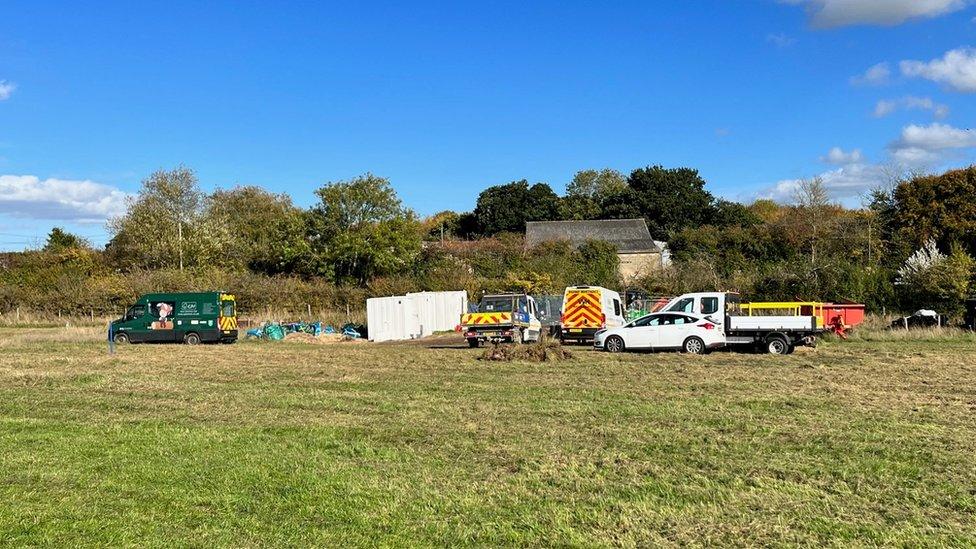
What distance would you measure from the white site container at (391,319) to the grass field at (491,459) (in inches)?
601

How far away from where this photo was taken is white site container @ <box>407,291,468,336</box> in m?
34.2

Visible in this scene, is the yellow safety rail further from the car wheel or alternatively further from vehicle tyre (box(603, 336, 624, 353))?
→ vehicle tyre (box(603, 336, 624, 353))

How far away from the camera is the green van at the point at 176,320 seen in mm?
28391

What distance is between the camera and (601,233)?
54062mm

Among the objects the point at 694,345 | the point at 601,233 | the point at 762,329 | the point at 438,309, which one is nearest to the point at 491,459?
the point at 694,345

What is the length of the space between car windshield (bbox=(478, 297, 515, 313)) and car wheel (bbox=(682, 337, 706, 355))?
249 inches

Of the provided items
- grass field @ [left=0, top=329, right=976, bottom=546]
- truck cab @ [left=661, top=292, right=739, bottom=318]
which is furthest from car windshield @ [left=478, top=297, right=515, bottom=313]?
grass field @ [left=0, top=329, right=976, bottom=546]

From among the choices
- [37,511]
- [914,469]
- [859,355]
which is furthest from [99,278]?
[914,469]

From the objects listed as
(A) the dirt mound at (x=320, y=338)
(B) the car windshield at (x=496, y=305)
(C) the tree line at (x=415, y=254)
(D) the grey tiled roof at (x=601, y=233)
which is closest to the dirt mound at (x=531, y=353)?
(B) the car windshield at (x=496, y=305)

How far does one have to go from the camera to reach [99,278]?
43.8 meters

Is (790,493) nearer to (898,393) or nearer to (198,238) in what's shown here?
(898,393)

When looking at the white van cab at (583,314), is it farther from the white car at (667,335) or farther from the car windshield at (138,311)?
the car windshield at (138,311)

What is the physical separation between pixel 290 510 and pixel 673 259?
45.7m

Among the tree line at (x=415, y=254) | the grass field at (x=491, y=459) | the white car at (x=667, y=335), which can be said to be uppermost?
the tree line at (x=415, y=254)
